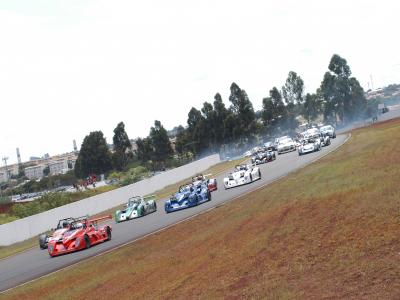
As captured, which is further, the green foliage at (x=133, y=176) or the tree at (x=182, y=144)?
the tree at (x=182, y=144)

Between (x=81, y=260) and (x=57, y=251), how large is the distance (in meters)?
3.61

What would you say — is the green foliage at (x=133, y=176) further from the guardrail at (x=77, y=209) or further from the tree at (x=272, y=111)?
the tree at (x=272, y=111)

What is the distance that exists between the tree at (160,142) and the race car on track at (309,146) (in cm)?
6248

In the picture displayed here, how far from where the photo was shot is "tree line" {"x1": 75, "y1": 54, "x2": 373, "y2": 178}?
108812 millimetres

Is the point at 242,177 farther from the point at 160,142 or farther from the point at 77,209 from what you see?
the point at 160,142

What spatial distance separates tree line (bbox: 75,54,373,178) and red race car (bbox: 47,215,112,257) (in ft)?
267

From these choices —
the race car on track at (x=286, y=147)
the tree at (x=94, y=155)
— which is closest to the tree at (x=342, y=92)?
the tree at (x=94, y=155)

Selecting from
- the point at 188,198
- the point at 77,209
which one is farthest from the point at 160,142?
the point at 188,198

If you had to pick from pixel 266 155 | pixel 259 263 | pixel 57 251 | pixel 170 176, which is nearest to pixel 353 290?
pixel 259 263

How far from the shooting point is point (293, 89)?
144m

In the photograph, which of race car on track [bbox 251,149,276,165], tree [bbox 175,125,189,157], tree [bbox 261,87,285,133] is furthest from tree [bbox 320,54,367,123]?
race car on track [bbox 251,149,276,165]

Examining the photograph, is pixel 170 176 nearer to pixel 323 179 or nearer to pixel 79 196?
pixel 79 196

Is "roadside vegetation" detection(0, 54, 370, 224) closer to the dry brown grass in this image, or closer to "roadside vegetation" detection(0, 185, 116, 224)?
"roadside vegetation" detection(0, 185, 116, 224)

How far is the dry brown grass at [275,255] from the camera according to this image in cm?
912
